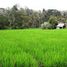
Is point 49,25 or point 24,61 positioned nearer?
point 24,61

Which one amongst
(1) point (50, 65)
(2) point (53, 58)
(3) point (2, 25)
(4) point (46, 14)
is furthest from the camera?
(4) point (46, 14)

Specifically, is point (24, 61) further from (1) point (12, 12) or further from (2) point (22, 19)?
(1) point (12, 12)

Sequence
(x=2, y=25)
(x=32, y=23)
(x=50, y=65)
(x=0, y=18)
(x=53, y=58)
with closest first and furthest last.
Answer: (x=50, y=65) → (x=53, y=58) → (x=2, y=25) → (x=0, y=18) → (x=32, y=23)

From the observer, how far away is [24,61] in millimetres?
4227

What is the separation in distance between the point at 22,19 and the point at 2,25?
24.4ft

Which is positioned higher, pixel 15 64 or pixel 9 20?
pixel 15 64

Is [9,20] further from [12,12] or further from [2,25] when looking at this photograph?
[2,25]

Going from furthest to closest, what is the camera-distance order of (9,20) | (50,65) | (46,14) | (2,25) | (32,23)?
(46,14) → (32,23) → (9,20) → (2,25) → (50,65)

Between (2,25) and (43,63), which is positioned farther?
(2,25)

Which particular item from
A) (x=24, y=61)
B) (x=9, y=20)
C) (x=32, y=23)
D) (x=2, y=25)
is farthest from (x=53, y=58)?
(x=32, y=23)

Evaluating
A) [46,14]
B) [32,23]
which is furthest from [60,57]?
[46,14]

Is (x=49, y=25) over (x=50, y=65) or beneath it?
beneath

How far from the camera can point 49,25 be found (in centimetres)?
3241

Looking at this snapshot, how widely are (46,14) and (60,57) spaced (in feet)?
146
